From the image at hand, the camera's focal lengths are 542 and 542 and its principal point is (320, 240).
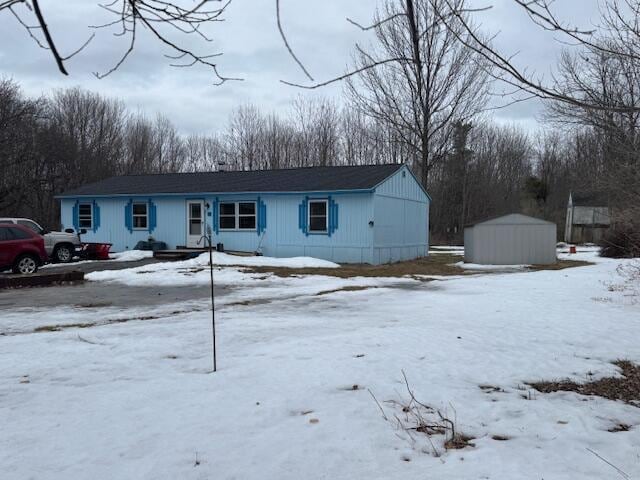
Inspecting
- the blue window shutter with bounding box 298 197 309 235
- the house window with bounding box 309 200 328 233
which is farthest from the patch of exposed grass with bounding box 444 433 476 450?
the blue window shutter with bounding box 298 197 309 235

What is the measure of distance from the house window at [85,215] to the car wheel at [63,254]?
182 inches

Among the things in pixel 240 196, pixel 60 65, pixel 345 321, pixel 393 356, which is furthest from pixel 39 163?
pixel 60 65

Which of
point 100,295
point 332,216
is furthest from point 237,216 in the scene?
point 100,295

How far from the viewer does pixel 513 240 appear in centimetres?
2111

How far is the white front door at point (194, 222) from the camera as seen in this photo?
22797 millimetres

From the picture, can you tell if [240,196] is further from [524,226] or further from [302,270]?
[524,226]

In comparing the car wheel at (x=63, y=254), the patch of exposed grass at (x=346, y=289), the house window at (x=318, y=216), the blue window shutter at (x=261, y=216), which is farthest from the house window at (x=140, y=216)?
the patch of exposed grass at (x=346, y=289)

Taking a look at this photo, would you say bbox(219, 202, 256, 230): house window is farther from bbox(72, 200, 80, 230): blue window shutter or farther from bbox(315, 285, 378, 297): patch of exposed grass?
bbox(315, 285, 378, 297): patch of exposed grass

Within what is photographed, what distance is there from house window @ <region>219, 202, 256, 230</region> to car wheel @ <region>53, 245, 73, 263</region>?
19.2 feet

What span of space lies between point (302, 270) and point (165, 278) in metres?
4.58

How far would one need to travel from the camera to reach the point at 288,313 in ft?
30.8

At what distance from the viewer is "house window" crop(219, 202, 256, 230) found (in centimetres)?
2194

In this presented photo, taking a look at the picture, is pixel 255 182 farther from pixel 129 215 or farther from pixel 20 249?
pixel 20 249

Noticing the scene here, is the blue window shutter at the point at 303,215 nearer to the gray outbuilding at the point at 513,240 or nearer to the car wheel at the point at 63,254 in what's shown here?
the gray outbuilding at the point at 513,240
